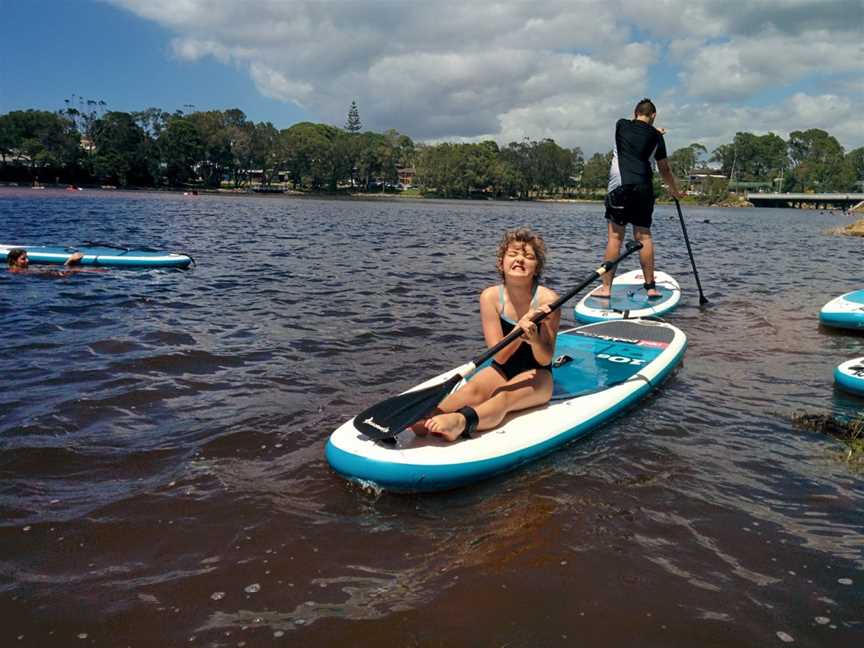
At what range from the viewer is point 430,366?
688cm

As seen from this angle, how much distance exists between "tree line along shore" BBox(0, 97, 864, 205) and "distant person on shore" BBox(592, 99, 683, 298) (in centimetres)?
10086

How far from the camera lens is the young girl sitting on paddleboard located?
4.52 m

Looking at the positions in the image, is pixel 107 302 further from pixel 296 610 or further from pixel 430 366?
pixel 296 610

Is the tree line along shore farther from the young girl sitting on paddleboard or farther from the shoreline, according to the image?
the young girl sitting on paddleboard

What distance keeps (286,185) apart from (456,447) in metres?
131

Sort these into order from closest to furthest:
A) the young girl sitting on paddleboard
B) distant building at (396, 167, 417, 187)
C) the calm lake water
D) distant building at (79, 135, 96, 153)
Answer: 1. the calm lake water
2. the young girl sitting on paddleboard
3. distant building at (79, 135, 96, 153)
4. distant building at (396, 167, 417, 187)

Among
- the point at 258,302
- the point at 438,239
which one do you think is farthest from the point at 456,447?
the point at 438,239

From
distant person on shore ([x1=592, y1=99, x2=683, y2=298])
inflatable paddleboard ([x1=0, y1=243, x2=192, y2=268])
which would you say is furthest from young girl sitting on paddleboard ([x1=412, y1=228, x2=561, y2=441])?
inflatable paddleboard ([x1=0, y1=243, x2=192, y2=268])

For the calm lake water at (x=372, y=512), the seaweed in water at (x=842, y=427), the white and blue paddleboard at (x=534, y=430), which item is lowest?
the calm lake water at (x=372, y=512)

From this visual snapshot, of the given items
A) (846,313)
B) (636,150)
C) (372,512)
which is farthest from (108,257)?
(846,313)

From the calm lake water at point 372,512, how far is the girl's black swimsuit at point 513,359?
706 millimetres

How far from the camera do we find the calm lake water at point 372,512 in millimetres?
2846

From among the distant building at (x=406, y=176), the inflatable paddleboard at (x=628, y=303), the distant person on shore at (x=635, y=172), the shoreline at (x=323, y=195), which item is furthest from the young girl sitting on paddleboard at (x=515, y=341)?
the distant building at (x=406, y=176)

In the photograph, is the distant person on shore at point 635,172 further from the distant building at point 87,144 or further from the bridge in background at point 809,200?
the bridge in background at point 809,200
